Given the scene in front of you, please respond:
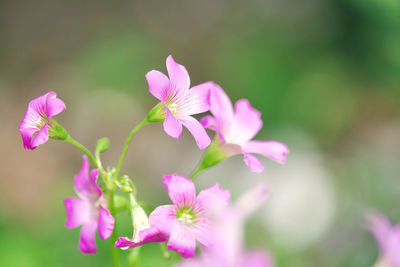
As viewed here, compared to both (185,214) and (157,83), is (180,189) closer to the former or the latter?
(185,214)

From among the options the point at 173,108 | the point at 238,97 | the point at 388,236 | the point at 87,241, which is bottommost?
the point at 238,97

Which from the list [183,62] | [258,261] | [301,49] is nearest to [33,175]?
[183,62]

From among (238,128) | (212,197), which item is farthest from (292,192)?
(212,197)

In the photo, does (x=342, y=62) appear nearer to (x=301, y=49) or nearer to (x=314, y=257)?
(x=301, y=49)

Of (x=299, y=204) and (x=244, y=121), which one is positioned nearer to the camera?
(x=244, y=121)

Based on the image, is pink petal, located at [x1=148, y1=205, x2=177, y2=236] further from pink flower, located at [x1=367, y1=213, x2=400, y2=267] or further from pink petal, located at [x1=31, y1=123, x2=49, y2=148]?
pink flower, located at [x1=367, y1=213, x2=400, y2=267]

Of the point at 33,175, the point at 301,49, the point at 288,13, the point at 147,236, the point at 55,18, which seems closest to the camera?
the point at 147,236
